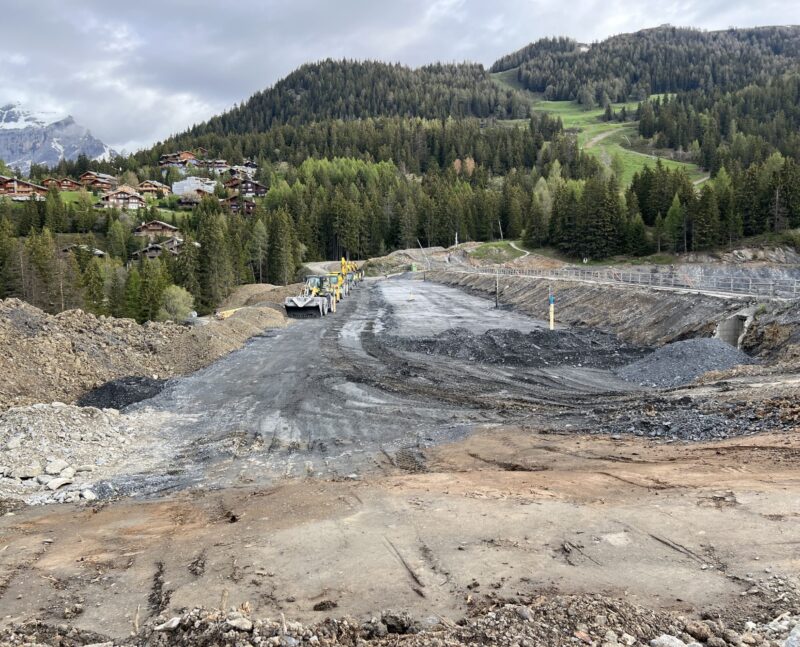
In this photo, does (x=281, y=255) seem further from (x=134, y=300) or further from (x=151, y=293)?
(x=134, y=300)

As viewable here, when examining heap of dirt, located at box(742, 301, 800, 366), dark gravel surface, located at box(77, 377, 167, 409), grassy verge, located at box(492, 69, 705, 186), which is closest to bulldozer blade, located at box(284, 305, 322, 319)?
dark gravel surface, located at box(77, 377, 167, 409)

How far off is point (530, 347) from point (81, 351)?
17.3 metres

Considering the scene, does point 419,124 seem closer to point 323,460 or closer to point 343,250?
point 343,250

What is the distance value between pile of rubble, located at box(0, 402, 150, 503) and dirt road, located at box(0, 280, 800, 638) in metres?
0.53

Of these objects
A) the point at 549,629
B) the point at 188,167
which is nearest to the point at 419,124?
the point at 188,167

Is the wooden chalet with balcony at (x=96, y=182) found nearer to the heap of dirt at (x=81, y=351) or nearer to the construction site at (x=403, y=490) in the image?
the heap of dirt at (x=81, y=351)

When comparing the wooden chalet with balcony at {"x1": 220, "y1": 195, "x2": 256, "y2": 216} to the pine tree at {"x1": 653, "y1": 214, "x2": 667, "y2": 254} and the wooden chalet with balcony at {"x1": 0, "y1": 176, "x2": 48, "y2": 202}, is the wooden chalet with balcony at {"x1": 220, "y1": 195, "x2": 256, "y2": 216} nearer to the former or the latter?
the wooden chalet with balcony at {"x1": 0, "y1": 176, "x2": 48, "y2": 202}

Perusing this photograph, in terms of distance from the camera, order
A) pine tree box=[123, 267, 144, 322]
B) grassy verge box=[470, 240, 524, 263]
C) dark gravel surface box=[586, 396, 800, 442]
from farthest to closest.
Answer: grassy verge box=[470, 240, 524, 263], pine tree box=[123, 267, 144, 322], dark gravel surface box=[586, 396, 800, 442]

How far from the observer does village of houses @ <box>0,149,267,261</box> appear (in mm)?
113519

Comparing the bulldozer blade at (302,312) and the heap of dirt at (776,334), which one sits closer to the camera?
the heap of dirt at (776,334)

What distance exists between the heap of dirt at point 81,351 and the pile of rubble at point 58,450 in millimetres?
2109

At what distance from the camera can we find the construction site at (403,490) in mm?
5191

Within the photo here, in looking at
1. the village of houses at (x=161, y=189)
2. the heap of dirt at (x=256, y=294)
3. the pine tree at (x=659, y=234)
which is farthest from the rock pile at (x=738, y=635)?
the village of houses at (x=161, y=189)

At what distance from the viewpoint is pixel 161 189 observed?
15138 centimetres
